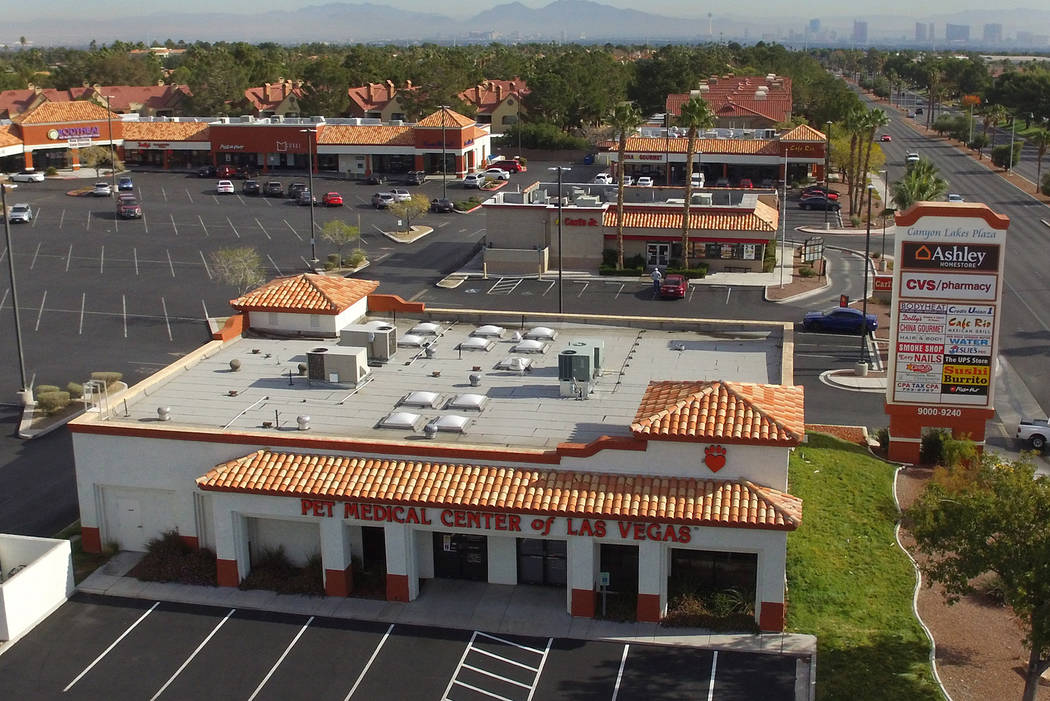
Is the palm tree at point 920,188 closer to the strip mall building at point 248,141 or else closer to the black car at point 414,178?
the black car at point 414,178

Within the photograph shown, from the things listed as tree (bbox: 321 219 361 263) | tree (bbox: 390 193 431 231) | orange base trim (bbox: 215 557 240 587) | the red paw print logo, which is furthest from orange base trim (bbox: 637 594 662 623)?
tree (bbox: 390 193 431 231)

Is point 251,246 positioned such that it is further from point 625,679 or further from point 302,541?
point 625,679

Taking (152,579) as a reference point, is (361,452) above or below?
above

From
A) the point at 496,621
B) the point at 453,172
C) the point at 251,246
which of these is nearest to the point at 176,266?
the point at 251,246

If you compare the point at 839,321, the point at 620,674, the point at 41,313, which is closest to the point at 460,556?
the point at 620,674

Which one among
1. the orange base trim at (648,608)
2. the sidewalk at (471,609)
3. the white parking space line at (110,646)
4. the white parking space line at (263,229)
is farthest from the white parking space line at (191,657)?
the white parking space line at (263,229)

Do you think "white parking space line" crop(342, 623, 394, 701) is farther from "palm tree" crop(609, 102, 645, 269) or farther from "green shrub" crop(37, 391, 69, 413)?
"palm tree" crop(609, 102, 645, 269)
